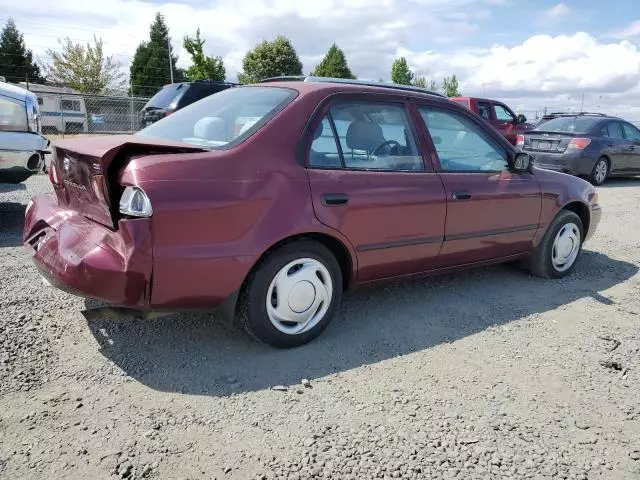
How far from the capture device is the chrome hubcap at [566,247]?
15.6 feet

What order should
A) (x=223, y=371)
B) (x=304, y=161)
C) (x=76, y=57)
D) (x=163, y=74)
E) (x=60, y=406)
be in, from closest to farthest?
(x=60, y=406) < (x=223, y=371) < (x=304, y=161) < (x=76, y=57) < (x=163, y=74)

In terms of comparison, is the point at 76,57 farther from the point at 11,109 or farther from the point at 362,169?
the point at 362,169

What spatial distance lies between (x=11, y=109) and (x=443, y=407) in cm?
474

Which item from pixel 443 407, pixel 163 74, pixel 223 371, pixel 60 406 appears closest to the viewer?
Answer: pixel 60 406

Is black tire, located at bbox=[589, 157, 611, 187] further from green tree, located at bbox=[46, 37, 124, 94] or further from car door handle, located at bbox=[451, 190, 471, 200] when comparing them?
green tree, located at bbox=[46, 37, 124, 94]

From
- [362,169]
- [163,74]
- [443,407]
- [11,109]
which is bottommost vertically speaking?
[443,407]

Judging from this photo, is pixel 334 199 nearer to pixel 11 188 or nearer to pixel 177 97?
pixel 11 188

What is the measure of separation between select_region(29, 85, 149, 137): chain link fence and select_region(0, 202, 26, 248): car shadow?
13.8 m

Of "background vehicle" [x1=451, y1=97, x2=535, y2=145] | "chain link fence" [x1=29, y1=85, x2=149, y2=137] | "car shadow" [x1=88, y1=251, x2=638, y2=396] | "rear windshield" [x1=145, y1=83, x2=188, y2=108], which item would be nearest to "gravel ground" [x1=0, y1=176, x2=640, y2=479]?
"car shadow" [x1=88, y1=251, x2=638, y2=396]

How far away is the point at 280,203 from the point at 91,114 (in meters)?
20.0

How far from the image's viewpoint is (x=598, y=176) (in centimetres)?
1119

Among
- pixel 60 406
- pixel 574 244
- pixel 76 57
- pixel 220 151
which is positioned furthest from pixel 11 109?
pixel 76 57

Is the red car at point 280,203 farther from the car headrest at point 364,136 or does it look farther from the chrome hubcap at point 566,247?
the chrome hubcap at point 566,247

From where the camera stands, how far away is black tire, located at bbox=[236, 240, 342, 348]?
2.95 meters
